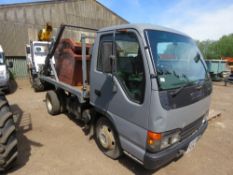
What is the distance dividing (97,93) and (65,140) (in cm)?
150

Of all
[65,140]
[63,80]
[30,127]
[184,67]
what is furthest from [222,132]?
[30,127]

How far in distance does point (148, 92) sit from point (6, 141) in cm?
216

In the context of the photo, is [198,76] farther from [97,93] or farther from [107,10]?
[107,10]

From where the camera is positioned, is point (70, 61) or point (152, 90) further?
point (70, 61)

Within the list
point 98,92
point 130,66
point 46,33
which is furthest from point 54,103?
point 46,33

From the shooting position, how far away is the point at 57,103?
16.7 feet

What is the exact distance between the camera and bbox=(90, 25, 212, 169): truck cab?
7.18ft

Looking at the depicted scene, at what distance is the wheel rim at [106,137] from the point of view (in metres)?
3.09

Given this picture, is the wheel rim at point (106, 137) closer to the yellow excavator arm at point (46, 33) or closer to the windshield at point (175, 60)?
the windshield at point (175, 60)

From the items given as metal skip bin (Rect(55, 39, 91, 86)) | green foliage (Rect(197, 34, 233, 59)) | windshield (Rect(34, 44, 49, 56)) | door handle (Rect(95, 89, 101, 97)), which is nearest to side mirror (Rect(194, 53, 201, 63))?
door handle (Rect(95, 89, 101, 97))

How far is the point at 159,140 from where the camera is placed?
86.5 inches

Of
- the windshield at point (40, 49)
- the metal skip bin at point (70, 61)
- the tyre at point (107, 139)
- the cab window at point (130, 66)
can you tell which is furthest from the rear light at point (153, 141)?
the windshield at point (40, 49)

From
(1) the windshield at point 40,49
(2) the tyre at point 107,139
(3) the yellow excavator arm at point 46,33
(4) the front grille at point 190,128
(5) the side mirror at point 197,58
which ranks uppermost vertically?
(3) the yellow excavator arm at point 46,33

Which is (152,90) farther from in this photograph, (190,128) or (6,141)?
(6,141)
